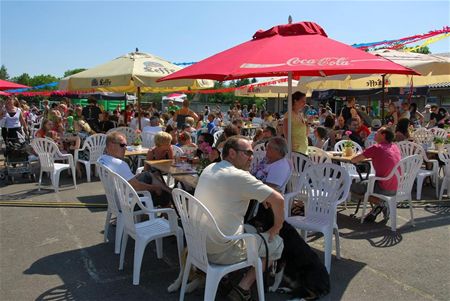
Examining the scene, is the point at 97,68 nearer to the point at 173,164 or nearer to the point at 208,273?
the point at 173,164

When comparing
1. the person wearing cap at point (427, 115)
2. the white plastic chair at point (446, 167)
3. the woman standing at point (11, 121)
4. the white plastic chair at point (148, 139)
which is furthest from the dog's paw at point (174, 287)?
the person wearing cap at point (427, 115)

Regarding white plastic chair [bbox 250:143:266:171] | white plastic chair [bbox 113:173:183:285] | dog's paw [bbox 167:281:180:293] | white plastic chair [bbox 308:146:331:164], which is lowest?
dog's paw [bbox 167:281:180:293]

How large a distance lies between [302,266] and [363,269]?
862 mm

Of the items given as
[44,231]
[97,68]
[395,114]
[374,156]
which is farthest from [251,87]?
[44,231]

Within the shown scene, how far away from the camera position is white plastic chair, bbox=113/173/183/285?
3480mm

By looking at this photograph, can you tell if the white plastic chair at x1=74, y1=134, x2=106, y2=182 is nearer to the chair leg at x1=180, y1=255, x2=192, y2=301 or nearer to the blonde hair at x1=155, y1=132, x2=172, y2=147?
the blonde hair at x1=155, y1=132, x2=172, y2=147

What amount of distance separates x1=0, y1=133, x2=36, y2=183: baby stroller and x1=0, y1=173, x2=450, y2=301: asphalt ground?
2.08m

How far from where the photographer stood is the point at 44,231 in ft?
16.3

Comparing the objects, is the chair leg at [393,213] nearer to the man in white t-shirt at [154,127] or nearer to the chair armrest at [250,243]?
the chair armrest at [250,243]

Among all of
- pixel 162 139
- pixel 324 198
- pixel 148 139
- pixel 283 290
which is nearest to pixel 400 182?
pixel 324 198

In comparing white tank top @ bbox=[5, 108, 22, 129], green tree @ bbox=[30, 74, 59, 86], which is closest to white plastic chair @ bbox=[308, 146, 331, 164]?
white tank top @ bbox=[5, 108, 22, 129]

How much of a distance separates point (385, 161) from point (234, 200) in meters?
2.99

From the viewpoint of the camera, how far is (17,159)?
26.0ft

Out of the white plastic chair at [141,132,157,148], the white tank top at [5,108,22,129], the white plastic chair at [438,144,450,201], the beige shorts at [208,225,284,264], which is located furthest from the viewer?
the white tank top at [5,108,22,129]
